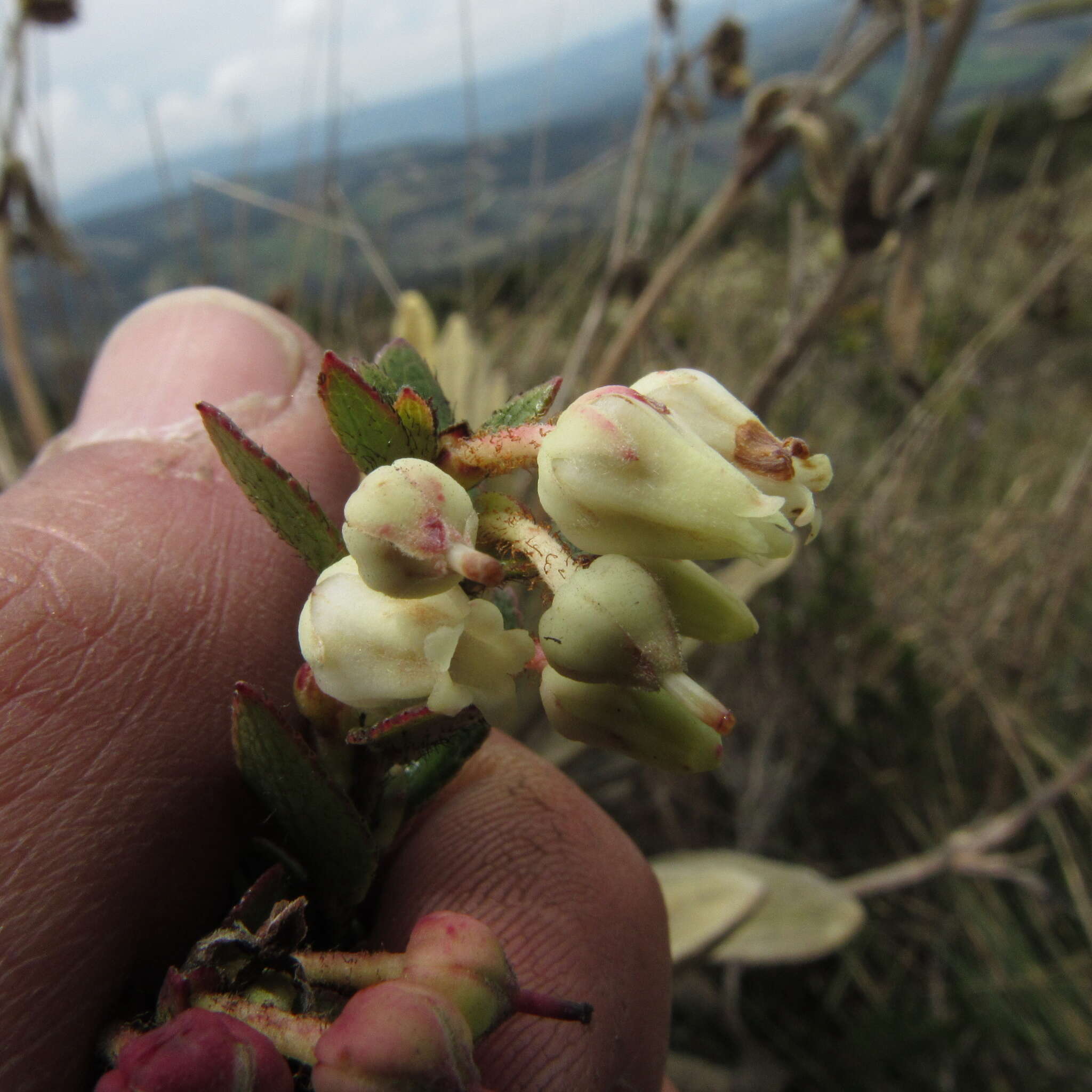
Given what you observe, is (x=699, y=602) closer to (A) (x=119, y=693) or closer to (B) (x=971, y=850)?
→ (A) (x=119, y=693)

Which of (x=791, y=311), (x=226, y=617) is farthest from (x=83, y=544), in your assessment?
(x=791, y=311)

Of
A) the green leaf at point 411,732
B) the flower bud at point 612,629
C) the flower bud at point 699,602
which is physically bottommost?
the green leaf at point 411,732

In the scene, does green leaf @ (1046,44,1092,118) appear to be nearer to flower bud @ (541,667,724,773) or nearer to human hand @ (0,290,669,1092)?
human hand @ (0,290,669,1092)

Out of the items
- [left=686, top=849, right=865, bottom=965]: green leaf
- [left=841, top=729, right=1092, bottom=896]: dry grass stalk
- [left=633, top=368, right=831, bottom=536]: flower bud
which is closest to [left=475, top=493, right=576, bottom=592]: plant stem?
[left=633, top=368, right=831, bottom=536]: flower bud

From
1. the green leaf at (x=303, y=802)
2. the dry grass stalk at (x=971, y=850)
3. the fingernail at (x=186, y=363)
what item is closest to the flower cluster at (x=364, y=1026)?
the green leaf at (x=303, y=802)

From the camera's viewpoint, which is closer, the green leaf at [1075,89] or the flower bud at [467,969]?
the flower bud at [467,969]

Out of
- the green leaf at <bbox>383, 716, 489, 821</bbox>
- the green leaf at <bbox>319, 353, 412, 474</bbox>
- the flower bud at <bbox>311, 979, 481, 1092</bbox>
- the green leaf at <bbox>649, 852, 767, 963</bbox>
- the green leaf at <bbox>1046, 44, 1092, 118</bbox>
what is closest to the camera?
the flower bud at <bbox>311, 979, 481, 1092</bbox>

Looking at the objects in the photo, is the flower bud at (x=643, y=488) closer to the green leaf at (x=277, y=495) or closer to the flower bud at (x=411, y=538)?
the flower bud at (x=411, y=538)
